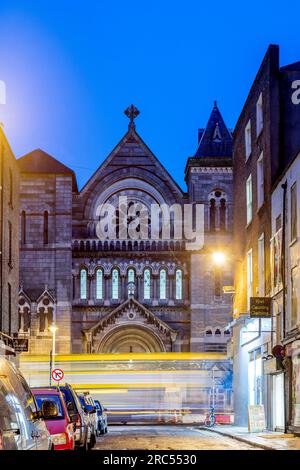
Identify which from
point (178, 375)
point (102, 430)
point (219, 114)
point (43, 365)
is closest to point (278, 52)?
point (102, 430)

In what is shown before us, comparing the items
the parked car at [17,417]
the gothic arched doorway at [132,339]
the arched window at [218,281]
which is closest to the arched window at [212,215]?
the arched window at [218,281]

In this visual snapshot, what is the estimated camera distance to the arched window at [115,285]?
76875 millimetres

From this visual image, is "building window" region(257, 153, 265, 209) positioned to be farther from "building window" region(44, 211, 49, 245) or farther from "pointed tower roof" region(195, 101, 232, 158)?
"building window" region(44, 211, 49, 245)

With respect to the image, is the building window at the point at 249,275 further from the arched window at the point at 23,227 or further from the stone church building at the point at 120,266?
the arched window at the point at 23,227

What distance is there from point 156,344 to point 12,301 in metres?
25.5

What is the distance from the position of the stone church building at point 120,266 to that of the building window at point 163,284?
77 mm

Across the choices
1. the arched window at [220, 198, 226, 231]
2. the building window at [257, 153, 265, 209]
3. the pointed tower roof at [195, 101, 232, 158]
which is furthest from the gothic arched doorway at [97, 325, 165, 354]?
the building window at [257, 153, 265, 209]

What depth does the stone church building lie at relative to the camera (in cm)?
7550

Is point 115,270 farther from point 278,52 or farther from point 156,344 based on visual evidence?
point 278,52

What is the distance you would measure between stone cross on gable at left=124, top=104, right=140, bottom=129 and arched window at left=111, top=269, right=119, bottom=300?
12676mm

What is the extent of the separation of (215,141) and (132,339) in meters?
18.0

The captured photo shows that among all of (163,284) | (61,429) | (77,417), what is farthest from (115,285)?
(61,429)
